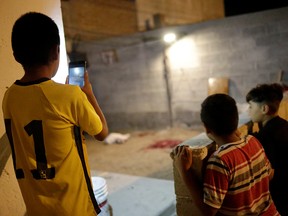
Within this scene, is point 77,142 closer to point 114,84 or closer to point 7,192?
point 7,192

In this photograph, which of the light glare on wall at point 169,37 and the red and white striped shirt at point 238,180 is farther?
the light glare on wall at point 169,37

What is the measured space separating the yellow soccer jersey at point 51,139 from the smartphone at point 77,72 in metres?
0.28

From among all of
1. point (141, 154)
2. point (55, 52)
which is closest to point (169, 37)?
point (141, 154)

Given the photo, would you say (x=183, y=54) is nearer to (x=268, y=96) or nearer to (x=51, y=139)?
(x=268, y=96)

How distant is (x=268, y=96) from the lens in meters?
2.32

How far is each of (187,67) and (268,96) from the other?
6409 mm

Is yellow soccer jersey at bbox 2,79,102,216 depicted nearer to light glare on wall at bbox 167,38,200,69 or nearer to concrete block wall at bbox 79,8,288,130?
concrete block wall at bbox 79,8,288,130

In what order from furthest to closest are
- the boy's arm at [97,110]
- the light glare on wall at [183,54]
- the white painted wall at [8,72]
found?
the light glare on wall at [183,54] < the white painted wall at [8,72] < the boy's arm at [97,110]

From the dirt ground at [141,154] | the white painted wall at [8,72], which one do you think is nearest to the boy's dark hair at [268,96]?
the white painted wall at [8,72]

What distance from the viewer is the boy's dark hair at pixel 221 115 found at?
157 cm

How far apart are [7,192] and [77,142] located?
2.98 feet

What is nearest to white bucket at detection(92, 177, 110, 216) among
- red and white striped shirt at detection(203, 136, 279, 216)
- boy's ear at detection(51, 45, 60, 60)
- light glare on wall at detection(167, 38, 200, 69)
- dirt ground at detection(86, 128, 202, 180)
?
red and white striped shirt at detection(203, 136, 279, 216)

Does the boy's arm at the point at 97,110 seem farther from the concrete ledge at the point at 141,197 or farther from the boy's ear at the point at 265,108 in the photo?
the concrete ledge at the point at 141,197

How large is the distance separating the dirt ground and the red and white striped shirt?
148 inches
